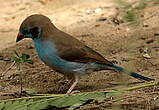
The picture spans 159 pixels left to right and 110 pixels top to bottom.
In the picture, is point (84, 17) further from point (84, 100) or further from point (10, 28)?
point (84, 100)

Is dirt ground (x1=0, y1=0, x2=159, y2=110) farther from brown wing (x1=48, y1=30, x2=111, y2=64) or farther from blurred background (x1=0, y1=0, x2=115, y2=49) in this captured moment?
brown wing (x1=48, y1=30, x2=111, y2=64)

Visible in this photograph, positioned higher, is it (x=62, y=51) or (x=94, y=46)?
(x=62, y=51)

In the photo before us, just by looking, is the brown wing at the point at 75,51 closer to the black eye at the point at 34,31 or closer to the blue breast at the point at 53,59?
the blue breast at the point at 53,59

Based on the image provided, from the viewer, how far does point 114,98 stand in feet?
17.8

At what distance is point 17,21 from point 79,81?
3037mm

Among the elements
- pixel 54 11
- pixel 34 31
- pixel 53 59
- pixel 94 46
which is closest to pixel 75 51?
pixel 53 59

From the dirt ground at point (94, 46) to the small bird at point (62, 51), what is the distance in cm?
19

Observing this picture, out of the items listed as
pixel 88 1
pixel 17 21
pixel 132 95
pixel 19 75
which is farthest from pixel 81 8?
pixel 132 95

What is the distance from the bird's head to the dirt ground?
1.89 feet

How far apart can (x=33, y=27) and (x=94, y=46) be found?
1.91 meters

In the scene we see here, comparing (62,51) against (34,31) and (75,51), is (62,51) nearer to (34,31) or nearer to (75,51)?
(75,51)

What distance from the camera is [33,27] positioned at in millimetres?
5887

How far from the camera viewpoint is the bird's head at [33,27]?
19.2ft

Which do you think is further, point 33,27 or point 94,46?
point 94,46
